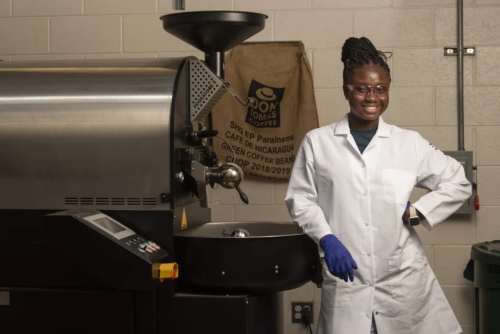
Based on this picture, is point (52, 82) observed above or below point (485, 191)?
above

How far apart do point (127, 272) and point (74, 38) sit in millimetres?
1660

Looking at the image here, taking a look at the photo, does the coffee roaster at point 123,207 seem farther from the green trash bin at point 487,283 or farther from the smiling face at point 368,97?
the green trash bin at point 487,283

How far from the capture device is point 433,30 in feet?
9.35

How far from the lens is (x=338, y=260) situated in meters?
1.83

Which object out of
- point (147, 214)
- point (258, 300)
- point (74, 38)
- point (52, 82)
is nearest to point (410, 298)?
point (258, 300)

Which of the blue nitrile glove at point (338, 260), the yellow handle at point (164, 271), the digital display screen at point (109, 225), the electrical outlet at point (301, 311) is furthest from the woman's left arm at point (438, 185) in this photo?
the electrical outlet at point (301, 311)

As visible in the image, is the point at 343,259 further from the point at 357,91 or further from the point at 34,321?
the point at 34,321

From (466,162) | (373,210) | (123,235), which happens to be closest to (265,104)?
(466,162)

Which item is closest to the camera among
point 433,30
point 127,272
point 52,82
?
point 127,272

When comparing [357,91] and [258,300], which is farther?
[357,91]

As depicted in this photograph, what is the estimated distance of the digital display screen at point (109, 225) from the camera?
5.66 ft

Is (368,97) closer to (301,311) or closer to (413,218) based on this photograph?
(413,218)

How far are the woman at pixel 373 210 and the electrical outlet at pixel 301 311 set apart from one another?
0.99m

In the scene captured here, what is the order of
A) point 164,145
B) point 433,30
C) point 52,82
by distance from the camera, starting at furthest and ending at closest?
point 433,30 → point 52,82 → point 164,145
